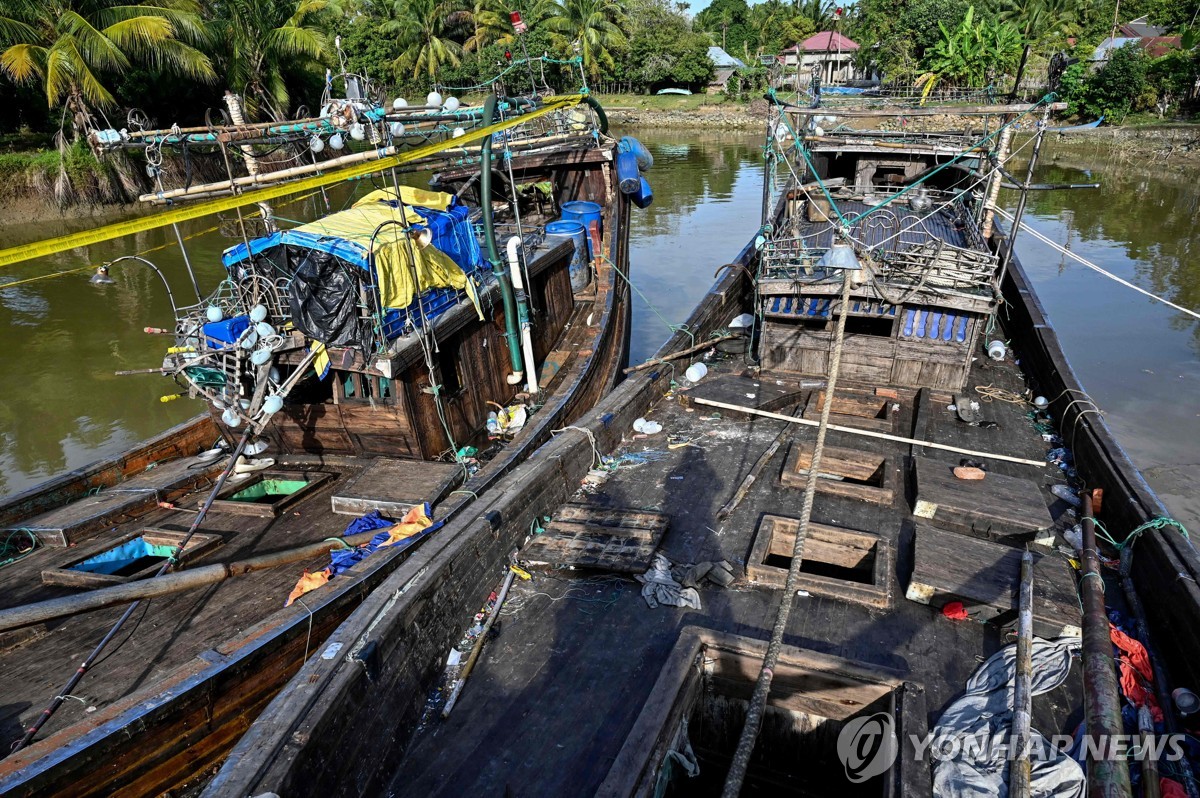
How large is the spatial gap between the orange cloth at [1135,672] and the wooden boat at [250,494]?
4956 mm

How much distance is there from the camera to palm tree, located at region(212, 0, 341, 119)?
1127 inches

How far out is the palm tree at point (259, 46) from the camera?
93.9ft

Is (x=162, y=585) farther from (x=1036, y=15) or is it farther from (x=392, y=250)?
(x=1036, y=15)

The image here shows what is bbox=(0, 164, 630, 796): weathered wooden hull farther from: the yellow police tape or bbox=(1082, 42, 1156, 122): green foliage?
bbox=(1082, 42, 1156, 122): green foliage

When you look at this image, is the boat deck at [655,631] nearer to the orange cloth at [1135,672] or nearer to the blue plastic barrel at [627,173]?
the orange cloth at [1135,672]

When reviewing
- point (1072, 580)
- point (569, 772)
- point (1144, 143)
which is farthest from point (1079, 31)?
point (569, 772)

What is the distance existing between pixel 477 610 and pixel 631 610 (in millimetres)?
1213

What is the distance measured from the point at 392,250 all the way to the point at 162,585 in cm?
403

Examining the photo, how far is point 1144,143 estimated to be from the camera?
107ft

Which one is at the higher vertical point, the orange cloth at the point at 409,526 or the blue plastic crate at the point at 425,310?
the blue plastic crate at the point at 425,310

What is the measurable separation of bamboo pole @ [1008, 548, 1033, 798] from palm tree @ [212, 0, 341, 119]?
103 ft

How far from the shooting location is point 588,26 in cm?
4950

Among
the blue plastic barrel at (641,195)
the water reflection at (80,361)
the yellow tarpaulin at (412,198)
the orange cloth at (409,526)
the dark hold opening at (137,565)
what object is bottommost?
the water reflection at (80,361)

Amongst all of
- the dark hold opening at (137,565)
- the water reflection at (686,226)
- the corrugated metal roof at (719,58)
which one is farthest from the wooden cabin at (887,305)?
the corrugated metal roof at (719,58)
